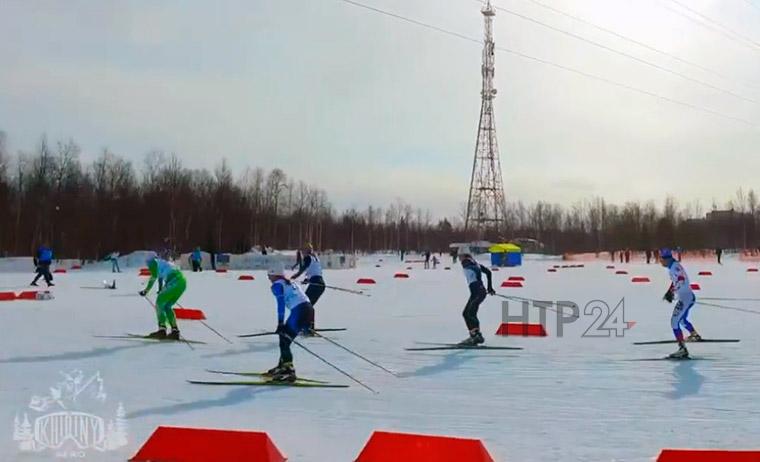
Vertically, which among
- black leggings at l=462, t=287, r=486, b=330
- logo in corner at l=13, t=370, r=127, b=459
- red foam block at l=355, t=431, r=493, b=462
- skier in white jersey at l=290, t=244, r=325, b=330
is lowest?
logo in corner at l=13, t=370, r=127, b=459

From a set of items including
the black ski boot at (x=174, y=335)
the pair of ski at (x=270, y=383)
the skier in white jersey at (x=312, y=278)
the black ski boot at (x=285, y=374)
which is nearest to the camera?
the pair of ski at (x=270, y=383)

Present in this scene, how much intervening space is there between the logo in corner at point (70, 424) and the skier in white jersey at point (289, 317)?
2067mm

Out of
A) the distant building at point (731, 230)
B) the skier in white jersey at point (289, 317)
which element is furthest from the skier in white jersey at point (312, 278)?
the distant building at point (731, 230)

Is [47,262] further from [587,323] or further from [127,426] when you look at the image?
[127,426]

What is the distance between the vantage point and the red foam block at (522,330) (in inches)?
594

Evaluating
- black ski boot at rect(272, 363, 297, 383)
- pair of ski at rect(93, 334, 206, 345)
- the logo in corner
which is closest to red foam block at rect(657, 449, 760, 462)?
the logo in corner

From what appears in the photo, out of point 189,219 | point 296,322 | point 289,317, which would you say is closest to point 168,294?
point 289,317

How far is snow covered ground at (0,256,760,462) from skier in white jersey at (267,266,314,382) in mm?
450

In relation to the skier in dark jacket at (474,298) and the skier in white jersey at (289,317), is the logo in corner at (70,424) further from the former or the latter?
the skier in dark jacket at (474,298)

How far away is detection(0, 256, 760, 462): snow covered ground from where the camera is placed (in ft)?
22.9

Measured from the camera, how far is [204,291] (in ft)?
90.9

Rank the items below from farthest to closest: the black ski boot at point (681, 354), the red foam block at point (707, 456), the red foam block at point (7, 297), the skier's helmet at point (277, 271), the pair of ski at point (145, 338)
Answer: the red foam block at point (7, 297) → the pair of ski at point (145, 338) → the black ski boot at point (681, 354) → the skier's helmet at point (277, 271) → the red foam block at point (707, 456)

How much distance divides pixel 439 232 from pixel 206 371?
117242 mm

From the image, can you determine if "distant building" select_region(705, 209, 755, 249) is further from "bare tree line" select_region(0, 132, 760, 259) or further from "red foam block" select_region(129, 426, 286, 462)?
"red foam block" select_region(129, 426, 286, 462)
